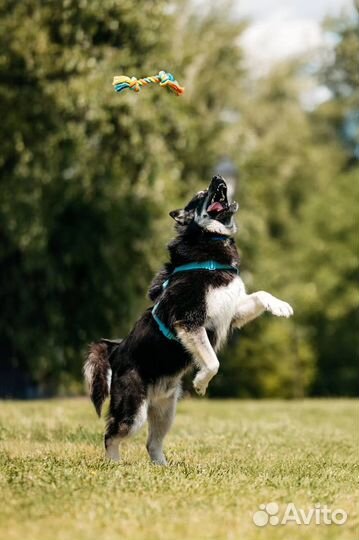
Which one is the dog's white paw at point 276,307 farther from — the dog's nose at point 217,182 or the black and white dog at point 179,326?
the dog's nose at point 217,182

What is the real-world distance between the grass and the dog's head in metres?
1.84

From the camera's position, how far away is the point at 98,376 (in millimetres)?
6512

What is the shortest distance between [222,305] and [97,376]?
1.16 m

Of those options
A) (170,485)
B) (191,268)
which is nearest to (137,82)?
(191,268)

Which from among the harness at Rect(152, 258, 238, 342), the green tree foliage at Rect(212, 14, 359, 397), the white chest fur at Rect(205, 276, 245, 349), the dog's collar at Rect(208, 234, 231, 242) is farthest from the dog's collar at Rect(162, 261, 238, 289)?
the green tree foliage at Rect(212, 14, 359, 397)

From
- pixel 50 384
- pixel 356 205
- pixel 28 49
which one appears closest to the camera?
pixel 28 49

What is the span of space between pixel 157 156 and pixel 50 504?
13.5 meters

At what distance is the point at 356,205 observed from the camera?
30609 mm

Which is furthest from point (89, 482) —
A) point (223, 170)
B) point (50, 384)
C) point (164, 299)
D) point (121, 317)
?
point (223, 170)

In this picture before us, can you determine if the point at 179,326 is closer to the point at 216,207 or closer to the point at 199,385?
the point at 199,385

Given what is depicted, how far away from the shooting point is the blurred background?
1622 cm

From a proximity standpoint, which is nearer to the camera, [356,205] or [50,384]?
[50,384]

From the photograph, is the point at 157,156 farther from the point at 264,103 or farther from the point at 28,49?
the point at 264,103

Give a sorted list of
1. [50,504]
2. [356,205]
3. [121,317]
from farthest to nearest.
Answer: [356,205], [121,317], [50,504]
